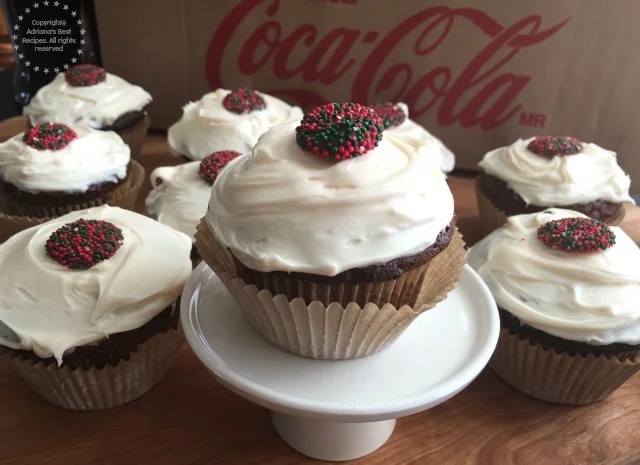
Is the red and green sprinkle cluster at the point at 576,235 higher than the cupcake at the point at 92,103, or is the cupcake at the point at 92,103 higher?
the red and green sprinkle cluster at the point at 576,235

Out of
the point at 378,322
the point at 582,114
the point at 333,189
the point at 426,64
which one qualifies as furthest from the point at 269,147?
the point at 582,114

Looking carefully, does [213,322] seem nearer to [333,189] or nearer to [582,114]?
[333,189]

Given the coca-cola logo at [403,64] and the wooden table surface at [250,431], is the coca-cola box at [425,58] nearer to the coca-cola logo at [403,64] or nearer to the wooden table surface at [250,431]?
the coca-cola logo at [403,64]

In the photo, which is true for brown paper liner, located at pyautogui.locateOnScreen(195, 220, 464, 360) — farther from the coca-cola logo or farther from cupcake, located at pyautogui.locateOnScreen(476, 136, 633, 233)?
the coca-cola logo

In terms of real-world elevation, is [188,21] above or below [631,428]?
above

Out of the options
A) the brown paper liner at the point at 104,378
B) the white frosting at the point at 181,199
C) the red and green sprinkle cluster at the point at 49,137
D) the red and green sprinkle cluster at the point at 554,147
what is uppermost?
the red and green sprinkle cluster at the point at 554,147

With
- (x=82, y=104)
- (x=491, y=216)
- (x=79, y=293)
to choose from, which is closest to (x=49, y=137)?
(x=82, y=104)

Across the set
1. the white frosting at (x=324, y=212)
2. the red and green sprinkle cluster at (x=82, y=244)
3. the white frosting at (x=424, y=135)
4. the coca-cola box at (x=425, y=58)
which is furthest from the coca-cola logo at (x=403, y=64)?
the white frosting at (x=324, y=212)
